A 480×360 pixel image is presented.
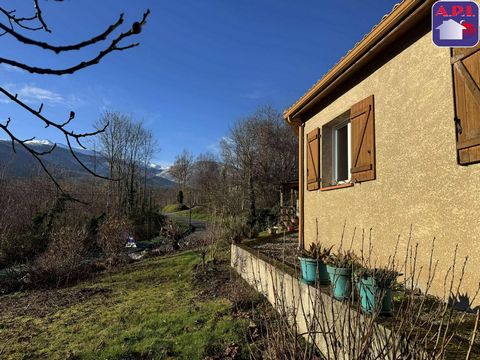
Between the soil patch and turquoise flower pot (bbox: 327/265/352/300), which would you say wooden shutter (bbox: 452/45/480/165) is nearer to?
turquoise flower pot (bbox: 327/265/352/300)

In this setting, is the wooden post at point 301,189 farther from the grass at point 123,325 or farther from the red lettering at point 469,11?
the red lettering at point 469,11

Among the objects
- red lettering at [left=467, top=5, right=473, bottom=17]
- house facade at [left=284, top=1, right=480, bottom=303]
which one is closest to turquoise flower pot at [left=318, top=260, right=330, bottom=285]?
house facade at [left=284, top=1, right=480, bottom=303]

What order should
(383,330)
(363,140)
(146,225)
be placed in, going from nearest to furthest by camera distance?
(383,330) → (363,140) → (146,225)

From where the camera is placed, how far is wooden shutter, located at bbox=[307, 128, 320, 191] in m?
6.56

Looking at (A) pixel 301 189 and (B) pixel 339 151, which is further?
(A) pixel 301 189

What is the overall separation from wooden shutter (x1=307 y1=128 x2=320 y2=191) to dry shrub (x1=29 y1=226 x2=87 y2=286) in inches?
270

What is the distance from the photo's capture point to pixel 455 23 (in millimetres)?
3297

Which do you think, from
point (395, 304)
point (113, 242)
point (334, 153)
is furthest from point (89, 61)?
point (113, 242)

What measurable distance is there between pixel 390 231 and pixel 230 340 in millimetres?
2351

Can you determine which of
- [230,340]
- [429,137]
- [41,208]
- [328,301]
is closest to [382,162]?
[429,137]

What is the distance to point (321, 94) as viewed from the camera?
20.2 ft

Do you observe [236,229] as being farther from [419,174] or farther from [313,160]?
[419,174]

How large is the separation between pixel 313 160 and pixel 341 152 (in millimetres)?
577

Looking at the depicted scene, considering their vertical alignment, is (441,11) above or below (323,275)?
above
